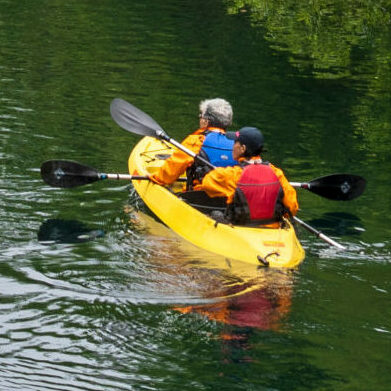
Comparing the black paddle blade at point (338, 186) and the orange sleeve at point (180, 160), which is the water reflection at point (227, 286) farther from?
the black paddle blade at point (338, 186)

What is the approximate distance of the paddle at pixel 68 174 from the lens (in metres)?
10.5

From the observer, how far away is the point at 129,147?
1323 centimetres

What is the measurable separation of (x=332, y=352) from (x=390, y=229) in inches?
141

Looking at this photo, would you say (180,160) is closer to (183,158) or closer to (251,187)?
(183,158)

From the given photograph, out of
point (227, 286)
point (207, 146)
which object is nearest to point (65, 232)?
point (207, 146)

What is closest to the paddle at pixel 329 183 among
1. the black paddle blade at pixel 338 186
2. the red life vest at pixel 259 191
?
the black paddle blade at pixel 338 186

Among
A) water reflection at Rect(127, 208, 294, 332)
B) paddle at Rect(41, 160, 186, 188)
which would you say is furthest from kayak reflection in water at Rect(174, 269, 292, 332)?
paddle at Rect(41, 160, 186, 188)

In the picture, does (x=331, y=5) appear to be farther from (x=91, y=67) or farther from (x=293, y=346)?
(x=293, y=346)

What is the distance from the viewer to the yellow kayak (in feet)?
27.5

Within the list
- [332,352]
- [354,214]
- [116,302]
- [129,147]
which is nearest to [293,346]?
[332,352]

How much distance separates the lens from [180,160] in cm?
978

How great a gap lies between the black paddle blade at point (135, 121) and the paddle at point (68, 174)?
78cm

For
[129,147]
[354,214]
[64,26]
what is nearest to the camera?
[354,214]

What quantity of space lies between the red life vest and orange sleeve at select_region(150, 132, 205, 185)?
133 centimetres
